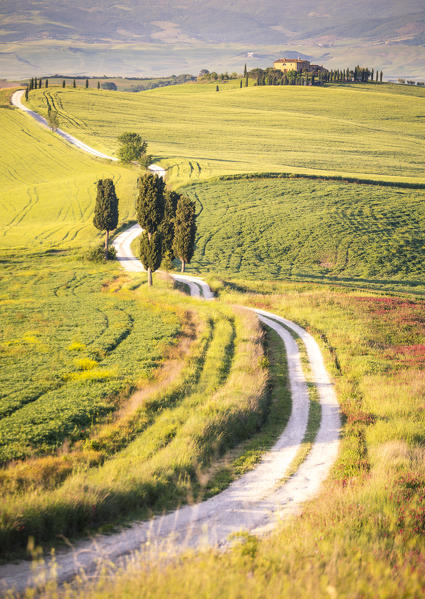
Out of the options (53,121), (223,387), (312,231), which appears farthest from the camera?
(53,121)

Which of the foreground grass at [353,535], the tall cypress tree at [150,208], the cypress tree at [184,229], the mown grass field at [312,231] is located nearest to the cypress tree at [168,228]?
the cypress tree at [184,229]

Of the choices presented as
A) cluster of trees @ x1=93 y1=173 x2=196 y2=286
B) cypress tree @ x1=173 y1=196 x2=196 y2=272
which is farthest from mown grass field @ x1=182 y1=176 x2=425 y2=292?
cluster of trees @ x1=93 y1=173 x2=196 y2=286

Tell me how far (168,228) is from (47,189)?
5831 cm

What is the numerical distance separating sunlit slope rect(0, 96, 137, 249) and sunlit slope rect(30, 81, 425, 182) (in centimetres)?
1214

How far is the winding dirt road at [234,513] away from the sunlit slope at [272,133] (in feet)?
299

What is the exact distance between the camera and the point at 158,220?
166ft

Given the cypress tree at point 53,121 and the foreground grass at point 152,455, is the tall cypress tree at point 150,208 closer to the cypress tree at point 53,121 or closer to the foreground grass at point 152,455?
the foreground grass at point 152,455

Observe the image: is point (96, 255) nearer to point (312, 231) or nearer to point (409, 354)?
point (312, 231)

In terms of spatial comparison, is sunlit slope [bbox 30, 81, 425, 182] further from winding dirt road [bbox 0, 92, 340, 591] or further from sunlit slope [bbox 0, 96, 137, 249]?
winding dirt road [bbox 0, 92, 340, 591]

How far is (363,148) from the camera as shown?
131 m

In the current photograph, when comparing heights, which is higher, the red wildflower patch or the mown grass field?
the mown grass field

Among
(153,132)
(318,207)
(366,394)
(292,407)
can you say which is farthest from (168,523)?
(153,132)

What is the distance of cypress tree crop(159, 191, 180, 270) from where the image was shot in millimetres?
61750

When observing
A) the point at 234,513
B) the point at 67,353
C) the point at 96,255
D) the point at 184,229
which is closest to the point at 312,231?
the point at 184,229
